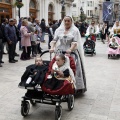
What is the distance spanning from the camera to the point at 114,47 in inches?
468

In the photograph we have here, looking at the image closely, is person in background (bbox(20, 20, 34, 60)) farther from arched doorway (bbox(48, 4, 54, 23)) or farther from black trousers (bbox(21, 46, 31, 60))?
arched doorway (bbox(48, 4, 54, 23))

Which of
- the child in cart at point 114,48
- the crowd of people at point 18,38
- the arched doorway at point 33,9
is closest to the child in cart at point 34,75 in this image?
the crowd of people at point 18,38

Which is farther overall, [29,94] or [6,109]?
[6,109]

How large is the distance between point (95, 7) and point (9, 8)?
7082 centimetres

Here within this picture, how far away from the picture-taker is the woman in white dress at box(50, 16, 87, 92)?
5449 mm

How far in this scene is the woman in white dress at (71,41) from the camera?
5.45m

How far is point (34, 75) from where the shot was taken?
4.41 metres

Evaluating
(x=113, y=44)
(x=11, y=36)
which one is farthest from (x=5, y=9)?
(x=11, y=36)

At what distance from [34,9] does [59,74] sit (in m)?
26.6

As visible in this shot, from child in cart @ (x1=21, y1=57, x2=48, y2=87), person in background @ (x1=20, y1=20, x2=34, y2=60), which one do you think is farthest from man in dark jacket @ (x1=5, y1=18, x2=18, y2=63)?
child in cart @ (x1=21, y1=57, x2=48, y2=87)

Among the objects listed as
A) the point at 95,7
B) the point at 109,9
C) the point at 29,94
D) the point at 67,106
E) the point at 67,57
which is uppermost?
the point at 95,7

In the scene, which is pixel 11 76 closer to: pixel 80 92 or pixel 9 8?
pixel 80 92

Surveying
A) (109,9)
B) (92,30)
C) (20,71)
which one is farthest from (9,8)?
(20,71)

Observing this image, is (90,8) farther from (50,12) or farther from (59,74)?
(59,74)
